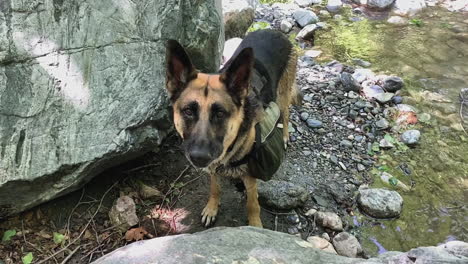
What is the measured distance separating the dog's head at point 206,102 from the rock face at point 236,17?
4.19m

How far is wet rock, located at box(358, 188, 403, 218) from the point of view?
4.52 metres

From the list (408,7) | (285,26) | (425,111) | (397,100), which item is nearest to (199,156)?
(397,100)

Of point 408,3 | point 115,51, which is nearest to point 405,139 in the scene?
point 115,51

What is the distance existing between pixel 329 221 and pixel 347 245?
0.34 metres

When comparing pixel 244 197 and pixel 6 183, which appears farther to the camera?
pixel 244 197

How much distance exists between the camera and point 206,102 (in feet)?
10.8

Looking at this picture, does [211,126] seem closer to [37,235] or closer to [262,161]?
[262,161]

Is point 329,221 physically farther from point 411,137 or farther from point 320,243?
point 411,137

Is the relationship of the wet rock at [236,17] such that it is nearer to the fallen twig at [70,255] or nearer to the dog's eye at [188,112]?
the dog's eye at [188,112]

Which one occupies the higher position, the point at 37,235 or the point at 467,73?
the point at 467,73

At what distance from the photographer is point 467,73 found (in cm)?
741

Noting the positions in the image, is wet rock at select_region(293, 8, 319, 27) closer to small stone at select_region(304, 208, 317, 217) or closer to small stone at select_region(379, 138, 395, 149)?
small stone at select_region(379, 138, 395, 149)

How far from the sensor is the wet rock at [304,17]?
9117mm

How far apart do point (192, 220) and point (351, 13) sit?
7753 mm
